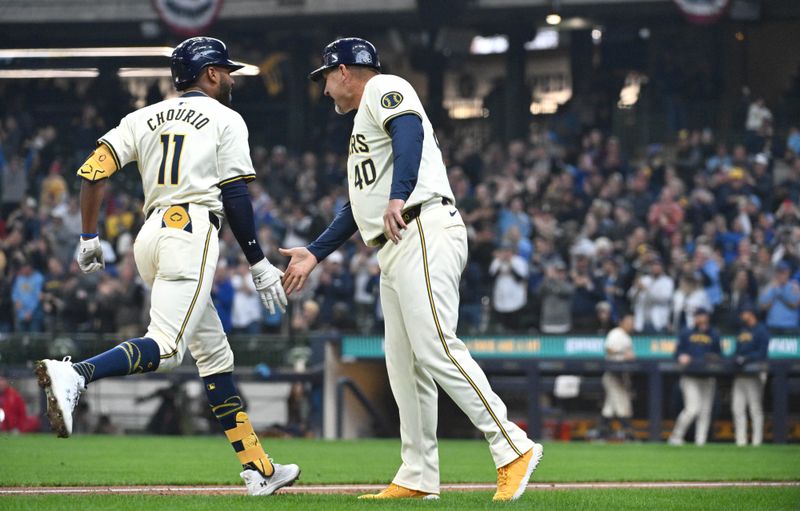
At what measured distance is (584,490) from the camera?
697 cm

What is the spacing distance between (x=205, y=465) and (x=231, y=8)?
15820mm

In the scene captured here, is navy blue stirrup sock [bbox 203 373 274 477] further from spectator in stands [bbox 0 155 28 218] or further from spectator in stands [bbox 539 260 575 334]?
spectator in stands [bbox 0 155 28 218]

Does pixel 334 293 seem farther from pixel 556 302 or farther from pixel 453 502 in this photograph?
pixel 453 502

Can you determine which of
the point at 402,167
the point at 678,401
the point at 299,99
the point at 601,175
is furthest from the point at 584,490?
the point at 299,99

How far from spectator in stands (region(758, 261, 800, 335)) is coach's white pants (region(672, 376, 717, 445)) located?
1.20 meters

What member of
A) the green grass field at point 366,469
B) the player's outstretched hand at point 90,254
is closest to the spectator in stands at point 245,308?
the green grass field at point 366,469

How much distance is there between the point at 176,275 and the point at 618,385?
10779mm

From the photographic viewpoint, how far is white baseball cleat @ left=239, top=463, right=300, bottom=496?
245 inches

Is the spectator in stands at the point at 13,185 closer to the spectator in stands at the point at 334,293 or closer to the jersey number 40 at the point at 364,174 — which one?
the spectator in stands at the point at 334,293

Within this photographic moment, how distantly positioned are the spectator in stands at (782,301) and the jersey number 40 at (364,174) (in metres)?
11.1

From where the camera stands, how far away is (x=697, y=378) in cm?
1559

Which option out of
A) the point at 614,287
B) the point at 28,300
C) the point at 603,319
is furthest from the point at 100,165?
the point at 28,300

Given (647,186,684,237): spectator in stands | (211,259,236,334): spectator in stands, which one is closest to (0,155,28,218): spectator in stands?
(211,259,236,334): spectator in stands

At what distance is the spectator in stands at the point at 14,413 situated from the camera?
52.0 feet
